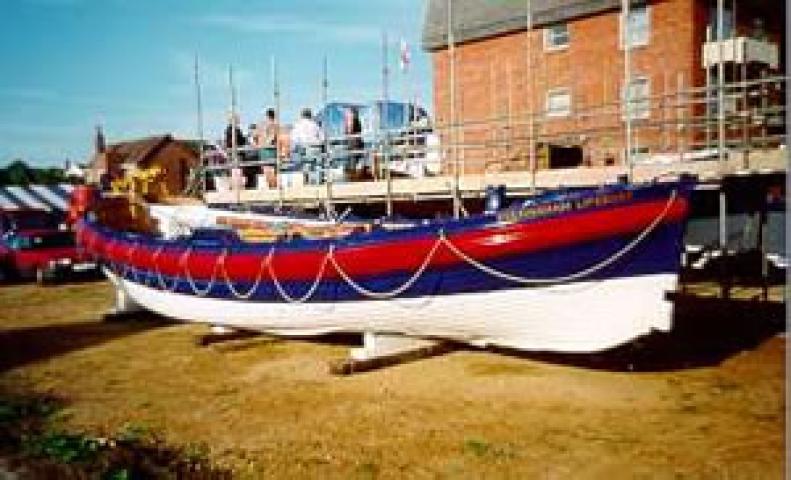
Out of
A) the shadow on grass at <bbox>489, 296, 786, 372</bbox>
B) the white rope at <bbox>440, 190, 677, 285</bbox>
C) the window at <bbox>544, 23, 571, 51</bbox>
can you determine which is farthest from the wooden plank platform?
the window at <bbox>544, 23, 571, 51</bbox>

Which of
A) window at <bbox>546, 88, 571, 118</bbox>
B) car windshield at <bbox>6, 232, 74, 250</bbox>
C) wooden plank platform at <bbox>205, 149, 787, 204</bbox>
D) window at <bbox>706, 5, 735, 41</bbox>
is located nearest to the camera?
wooden plank platform at <bbox>205, 149, 787, 204</bbox>

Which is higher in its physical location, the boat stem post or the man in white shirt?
the man in white shirt

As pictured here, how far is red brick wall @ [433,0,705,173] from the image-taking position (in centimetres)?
2450

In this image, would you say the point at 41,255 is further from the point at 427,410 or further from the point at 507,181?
the point at 427,410

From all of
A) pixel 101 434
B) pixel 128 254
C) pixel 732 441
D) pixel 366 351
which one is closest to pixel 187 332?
pixel 128 254

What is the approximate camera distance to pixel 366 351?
11.1 meters

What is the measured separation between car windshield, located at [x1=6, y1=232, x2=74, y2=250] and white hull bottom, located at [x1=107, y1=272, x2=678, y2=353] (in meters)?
14.3

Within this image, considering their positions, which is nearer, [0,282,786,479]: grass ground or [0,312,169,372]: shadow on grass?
[0,282,786,479]: grass ground

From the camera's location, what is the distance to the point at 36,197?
131ft

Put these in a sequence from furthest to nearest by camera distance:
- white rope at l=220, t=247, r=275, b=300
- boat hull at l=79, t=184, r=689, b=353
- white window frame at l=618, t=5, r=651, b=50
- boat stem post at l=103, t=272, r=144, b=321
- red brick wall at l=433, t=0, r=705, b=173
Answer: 1. white window frame at l=618, t=5, r=651, b=50
2. red brick wall at l=433, t=0, r=705, b=173
3. boat stem post at l=103, t=272, r=144, b=321
4. white rope at l=220, t=247, r=275, b=300
5. boat hull at l=79, t=184, r=689, b=353

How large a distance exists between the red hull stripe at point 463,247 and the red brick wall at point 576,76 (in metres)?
10.5

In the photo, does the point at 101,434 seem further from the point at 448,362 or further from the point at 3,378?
the point at 448,362

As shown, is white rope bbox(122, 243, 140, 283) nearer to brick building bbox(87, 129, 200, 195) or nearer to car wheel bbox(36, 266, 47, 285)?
car wheel bbox(36, 266, 47, 285)

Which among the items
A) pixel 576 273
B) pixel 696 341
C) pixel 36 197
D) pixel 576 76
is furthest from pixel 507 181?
pixel 36 197
